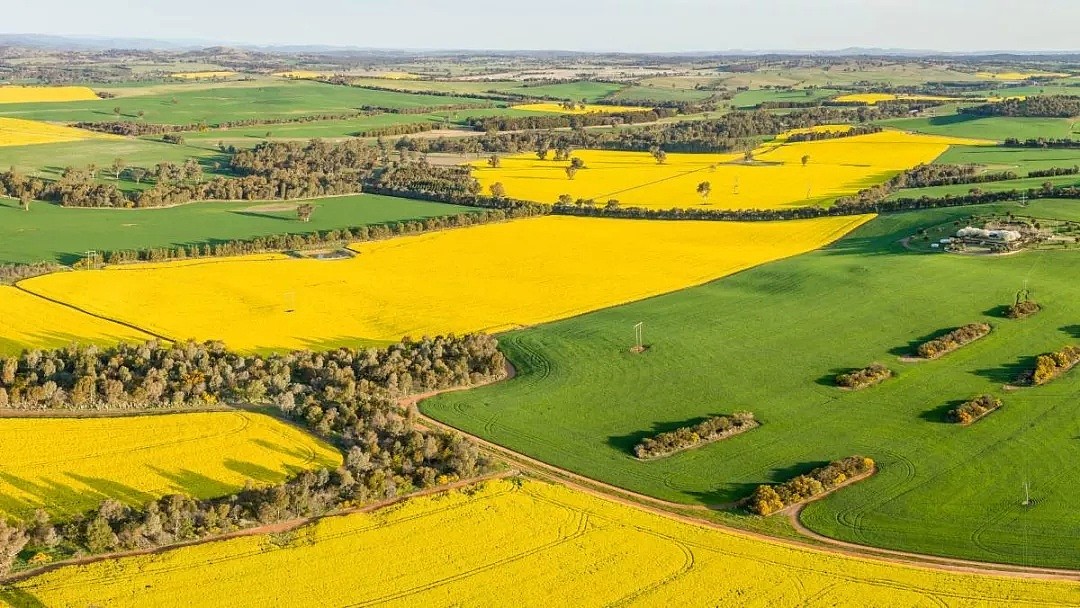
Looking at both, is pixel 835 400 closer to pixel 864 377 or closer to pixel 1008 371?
pixel 864 377

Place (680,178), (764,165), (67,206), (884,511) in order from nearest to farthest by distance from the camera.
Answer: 1. (884,511)
2. (67,206)
3. (680,178)
4. (764,165)

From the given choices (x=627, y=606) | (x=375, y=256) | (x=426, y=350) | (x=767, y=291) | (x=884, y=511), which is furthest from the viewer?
(x=375, y=256)

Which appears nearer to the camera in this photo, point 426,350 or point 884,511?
point 884,511

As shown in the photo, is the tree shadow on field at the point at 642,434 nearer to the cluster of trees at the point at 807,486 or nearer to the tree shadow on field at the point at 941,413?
the cluster of trees at the point at 807,486

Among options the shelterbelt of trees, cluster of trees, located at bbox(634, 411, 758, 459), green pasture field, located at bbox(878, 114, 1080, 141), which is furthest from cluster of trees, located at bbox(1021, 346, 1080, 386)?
green pasture field, located at bbox(878, 114, 1080, 141)

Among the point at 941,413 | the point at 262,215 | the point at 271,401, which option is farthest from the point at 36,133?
the point at 941,413

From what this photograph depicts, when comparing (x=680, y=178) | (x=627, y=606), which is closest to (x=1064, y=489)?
(x=627, y=606)

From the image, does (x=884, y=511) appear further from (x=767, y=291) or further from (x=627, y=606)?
(x=767, y=291)

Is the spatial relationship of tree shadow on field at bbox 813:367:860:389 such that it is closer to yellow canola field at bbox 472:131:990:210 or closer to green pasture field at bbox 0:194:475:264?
yellow canola field at bbox 472:131:990:210
